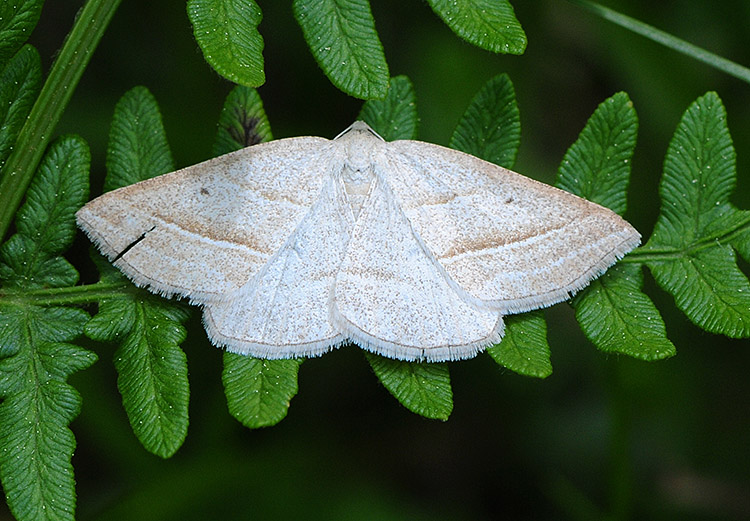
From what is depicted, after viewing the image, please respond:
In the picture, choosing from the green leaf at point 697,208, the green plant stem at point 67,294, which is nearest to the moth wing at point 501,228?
the green leaf at point 697,208

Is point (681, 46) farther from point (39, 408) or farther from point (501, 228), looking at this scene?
point (39, 408)

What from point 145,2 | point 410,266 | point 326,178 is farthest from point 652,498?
point 145,2

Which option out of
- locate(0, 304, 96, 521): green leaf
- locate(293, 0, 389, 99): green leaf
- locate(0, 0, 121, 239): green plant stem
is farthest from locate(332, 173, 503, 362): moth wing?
locate(0, 0, 121, 239): green plant stem

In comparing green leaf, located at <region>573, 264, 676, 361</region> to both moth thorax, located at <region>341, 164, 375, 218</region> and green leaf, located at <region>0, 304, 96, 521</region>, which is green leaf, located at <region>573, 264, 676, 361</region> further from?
green leaf, located at <region>0, 304, 96, 521</region>

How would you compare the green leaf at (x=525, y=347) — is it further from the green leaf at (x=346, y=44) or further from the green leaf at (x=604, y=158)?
the green leaf at (x=346, y=44)

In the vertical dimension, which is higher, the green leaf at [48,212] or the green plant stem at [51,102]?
the green plant stem at [51,102]

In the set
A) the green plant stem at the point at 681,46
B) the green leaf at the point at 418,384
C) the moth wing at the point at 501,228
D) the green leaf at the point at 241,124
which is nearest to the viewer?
the green leaf at the point at 418,384

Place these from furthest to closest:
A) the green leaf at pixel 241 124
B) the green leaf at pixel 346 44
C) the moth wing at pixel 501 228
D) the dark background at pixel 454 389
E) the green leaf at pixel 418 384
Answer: the dark background at pixel 454 389, the green leaf at pixel 241 124, the moth wing at pixel 501 228, the green leaf at pixel 418 384, the green leaf at pixel 346 44

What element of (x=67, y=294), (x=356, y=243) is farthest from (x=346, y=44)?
(x=67, y=294)
